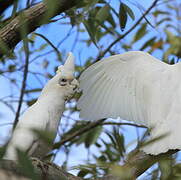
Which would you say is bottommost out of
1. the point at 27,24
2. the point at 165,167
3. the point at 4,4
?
the point at 165,167

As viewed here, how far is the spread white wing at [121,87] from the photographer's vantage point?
221cm

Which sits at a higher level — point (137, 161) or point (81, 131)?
point (137, 161)

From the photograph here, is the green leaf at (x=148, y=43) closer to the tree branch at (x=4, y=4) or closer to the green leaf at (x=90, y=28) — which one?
the green leaf at (x=90, y=28)

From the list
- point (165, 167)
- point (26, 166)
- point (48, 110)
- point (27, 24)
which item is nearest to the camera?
point (26, 166)

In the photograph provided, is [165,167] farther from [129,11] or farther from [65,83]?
[129,11]

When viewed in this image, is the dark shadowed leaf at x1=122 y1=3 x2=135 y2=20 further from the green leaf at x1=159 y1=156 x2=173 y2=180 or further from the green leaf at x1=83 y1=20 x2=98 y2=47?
the green leaf at x1=159 y1=156 x2=173 y2=180

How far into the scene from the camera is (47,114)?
184 cm

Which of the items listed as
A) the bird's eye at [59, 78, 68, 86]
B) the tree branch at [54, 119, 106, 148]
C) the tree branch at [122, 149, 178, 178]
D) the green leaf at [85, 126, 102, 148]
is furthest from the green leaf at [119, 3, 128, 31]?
the green leaf at [85, 126, 102, 148]

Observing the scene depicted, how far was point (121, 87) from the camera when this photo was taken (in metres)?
2.34

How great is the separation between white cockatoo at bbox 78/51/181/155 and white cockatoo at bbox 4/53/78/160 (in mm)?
332

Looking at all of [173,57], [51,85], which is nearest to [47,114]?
[51,85]

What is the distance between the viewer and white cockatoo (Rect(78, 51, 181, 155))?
1999 millimetres

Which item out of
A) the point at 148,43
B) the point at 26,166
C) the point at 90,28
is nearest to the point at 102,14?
the point at 90,28

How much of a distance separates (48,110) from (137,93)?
541mm
